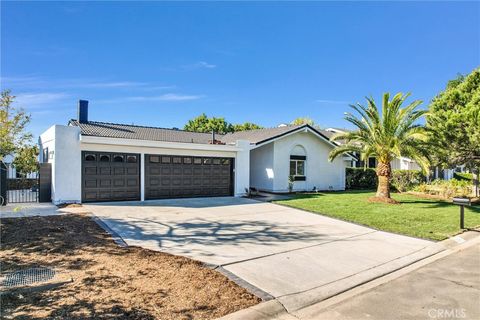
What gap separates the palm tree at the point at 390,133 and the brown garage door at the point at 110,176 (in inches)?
454

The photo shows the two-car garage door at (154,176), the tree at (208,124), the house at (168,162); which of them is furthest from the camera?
the tree at (208,124)

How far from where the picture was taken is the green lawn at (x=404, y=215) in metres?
10.3

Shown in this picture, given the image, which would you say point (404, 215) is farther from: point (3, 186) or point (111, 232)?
point (3, 186)

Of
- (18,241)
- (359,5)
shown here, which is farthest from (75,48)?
(359,5)

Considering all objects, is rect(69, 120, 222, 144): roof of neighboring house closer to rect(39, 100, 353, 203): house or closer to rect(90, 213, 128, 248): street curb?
rect(39, 100, 353, 203): house

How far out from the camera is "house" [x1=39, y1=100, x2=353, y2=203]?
1407 cm

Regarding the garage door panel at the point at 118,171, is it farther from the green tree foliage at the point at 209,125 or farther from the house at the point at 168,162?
the green tree foliage at the point at 209,125

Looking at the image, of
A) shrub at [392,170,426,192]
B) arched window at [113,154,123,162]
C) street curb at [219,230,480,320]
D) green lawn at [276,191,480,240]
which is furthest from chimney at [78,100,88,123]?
shrub at [392,170,426,192]

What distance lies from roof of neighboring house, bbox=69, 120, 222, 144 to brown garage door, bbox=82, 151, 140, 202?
1.24 m

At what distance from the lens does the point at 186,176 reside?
56.9 feet

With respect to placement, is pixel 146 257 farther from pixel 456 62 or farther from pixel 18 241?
pixel 456 62

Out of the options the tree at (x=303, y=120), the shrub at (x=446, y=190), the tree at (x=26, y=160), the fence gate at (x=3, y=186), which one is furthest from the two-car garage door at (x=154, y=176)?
the tree at (x=303, y=120)

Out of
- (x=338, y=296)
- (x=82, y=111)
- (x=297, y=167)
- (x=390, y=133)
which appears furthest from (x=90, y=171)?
(x=390, y=133)

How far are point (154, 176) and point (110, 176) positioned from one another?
2.18 m
